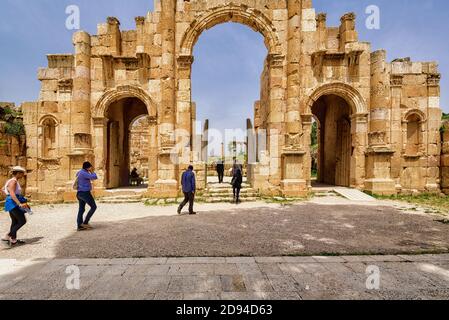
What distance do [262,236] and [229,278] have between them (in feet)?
6.53

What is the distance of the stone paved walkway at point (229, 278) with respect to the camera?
2.61 m

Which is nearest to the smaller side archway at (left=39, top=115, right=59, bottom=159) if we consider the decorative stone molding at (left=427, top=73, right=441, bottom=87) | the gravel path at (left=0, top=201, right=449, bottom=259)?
the gravel path at (left=0, top=201, right=449, bottom=259)

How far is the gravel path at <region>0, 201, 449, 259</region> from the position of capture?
159 inches

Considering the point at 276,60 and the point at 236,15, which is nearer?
the point at 276,60

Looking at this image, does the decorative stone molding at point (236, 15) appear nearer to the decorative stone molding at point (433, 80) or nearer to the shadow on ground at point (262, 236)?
the decorative stone molding at point (433, 80)

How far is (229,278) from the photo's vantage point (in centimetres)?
298

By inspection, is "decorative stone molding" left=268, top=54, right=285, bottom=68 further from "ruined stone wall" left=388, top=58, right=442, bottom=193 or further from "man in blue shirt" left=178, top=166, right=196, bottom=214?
"man in blue shirt" left=178, top=166, right=196, bottom=214

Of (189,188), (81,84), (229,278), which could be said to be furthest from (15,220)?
(81,84)

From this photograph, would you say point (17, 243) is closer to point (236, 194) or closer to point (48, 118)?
point (236, 194)

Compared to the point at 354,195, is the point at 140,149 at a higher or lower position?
higher

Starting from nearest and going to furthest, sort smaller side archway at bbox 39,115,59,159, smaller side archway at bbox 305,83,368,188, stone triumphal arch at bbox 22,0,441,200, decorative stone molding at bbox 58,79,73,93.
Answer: stone triumphal arch at bbox 22,0,441,200 < decorative stone molding at bbox 58,79,73,93 < smaller side archway at bbox 305,83,368,188 < smaller side archway at bbox 39,115,59,159

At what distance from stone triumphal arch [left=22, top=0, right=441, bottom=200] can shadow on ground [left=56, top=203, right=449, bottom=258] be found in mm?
3739

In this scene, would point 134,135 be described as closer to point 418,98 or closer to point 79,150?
point 79,150
